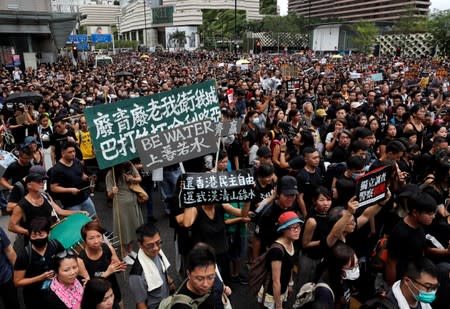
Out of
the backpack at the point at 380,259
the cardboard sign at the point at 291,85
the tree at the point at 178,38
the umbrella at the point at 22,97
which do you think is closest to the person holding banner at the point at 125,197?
the backpack at the point at 380,259

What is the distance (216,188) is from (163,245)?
2.40 metres

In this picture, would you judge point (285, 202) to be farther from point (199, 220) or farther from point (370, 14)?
point (370, 14)

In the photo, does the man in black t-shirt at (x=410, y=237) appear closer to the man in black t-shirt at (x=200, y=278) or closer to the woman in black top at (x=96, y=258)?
the man in black t-shirt at (x=200, y=278)

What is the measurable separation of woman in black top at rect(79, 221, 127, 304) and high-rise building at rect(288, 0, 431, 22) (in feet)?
259

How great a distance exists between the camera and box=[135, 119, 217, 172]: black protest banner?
391cm

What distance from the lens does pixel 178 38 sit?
89.0m

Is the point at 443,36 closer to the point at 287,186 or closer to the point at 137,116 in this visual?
the point at 287,186

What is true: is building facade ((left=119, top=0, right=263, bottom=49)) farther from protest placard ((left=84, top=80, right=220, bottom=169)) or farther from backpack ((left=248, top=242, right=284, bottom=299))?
backpack ((left=248, top=242, right=284, bottom=299))

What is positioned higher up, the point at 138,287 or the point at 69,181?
the point at 69,181

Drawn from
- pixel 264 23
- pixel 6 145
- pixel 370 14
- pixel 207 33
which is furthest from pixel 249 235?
pixel 370 14

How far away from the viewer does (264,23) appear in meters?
64.4

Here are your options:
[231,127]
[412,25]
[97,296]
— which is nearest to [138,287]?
[97,296]

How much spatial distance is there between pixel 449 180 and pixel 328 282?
7.86 ft

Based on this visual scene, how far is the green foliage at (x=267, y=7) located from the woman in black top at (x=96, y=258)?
102 metres
